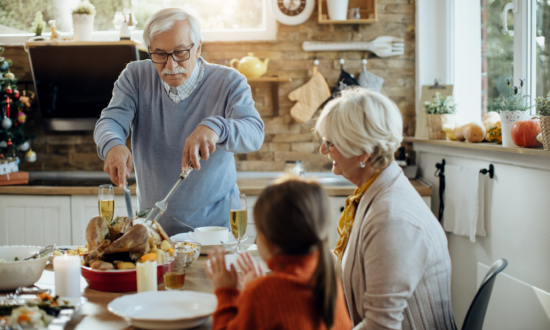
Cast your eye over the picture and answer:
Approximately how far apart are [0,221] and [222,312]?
8.96 ft

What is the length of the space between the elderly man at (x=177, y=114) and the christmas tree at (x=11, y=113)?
167 centimetres

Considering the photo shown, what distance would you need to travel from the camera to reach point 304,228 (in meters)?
0.91

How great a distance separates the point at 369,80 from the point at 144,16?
1.74m

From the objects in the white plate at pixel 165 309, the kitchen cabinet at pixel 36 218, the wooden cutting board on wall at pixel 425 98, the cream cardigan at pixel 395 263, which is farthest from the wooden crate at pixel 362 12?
the white plate at pixel 165 309

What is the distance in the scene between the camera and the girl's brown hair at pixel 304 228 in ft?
2.95

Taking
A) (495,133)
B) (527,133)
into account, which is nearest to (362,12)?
(495,133)

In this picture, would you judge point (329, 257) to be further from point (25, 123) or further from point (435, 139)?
point (25, 123)

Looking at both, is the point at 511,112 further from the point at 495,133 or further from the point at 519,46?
the point at 519,46

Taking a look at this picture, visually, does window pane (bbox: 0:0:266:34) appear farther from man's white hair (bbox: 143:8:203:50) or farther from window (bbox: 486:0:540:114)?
man's white hair (bbox: 143:8:203:50)

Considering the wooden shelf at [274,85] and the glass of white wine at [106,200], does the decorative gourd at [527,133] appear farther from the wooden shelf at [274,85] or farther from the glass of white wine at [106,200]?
the wooden shelf at [274,85]

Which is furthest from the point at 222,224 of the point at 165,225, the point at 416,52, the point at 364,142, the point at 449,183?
the point at 416,52

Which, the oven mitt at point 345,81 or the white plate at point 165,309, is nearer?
the white plate at point 165,309

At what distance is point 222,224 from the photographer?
1.94 meters

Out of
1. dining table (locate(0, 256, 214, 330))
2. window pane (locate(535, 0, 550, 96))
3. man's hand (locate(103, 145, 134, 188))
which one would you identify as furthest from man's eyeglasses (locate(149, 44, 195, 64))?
window pane (locate(535, 0, 550, 96))
